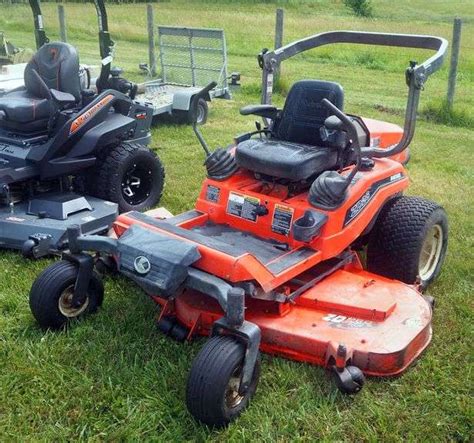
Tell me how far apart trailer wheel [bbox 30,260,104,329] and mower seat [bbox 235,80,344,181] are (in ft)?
3.47

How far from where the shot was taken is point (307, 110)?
377 cm

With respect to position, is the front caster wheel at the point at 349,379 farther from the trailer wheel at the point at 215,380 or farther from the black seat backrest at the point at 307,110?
the black seat backrest at the point at 307,110

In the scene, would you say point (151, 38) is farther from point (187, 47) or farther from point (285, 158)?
point (285, 158)

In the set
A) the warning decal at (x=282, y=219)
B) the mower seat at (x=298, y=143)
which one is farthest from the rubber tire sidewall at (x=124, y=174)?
the warning decal at (x=282, y=219)

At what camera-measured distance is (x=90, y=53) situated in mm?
14328

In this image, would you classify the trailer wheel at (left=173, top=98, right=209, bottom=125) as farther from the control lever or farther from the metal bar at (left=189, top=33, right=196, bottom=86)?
the control lever

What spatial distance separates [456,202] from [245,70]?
8.33 m

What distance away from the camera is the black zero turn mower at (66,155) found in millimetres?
4328

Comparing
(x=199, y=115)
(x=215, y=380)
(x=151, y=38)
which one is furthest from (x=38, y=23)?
(x=151, y=38)

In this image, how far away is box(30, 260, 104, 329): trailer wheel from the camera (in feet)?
10.5

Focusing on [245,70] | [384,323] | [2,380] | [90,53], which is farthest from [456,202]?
[90,53]

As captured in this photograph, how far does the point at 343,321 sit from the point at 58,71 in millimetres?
2912

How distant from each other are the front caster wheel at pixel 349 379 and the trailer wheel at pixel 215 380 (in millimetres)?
438

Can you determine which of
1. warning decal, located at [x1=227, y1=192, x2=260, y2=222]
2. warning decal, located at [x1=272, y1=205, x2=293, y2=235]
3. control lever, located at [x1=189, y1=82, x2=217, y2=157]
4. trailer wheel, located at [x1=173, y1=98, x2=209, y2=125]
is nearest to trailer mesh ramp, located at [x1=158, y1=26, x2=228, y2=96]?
trailer wheel, located at [x1=173, y1=98, x2=209, y2=125]
